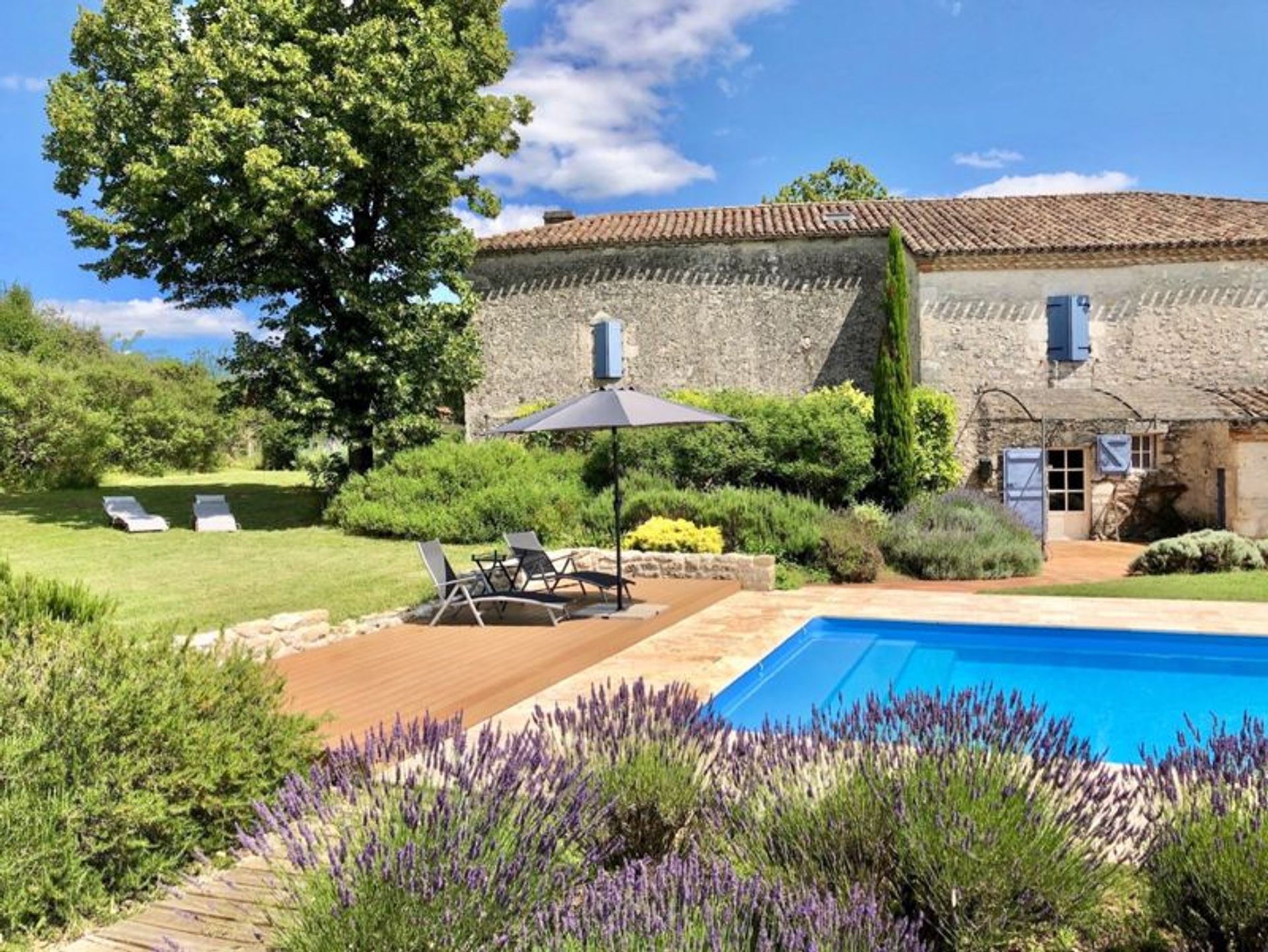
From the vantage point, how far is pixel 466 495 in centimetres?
1606

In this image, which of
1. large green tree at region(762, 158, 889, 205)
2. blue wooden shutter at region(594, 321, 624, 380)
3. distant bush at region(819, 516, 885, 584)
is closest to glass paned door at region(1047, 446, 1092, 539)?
distant bush at region(819, 516, 885, 584)

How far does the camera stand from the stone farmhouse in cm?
1773

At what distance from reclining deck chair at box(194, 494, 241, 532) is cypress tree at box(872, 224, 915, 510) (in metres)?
12.7

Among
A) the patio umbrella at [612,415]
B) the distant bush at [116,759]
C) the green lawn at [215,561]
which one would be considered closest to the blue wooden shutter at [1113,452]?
the patio umbrella at [612,415]

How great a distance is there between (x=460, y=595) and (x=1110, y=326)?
16654 millimetres

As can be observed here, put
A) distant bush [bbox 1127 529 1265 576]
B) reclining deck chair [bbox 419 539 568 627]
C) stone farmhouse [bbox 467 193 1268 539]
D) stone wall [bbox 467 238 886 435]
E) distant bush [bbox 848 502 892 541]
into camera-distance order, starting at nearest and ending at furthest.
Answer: reclining deck chair [bbox 419 539 568 627]
distant bush [bbox 1127 529 1265 576]
distant bush [bbox 848 502 892 541]
stone farmhouse [bbox 467 193 1268 539]
stone wall [bbox 467 238 886 435]

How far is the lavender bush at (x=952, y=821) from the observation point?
2584mm

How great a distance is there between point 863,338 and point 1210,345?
295 inches

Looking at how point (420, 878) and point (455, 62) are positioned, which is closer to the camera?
point (420, 878)

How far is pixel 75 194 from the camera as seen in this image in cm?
1709

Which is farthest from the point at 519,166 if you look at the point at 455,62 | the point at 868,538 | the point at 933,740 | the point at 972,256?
the point at 933,740

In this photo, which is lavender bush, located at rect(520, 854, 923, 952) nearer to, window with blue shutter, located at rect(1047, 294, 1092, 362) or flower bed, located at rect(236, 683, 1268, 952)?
flower bed, located at rect(236, 683, 1268, 952)

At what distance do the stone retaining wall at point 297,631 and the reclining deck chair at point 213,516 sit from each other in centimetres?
936

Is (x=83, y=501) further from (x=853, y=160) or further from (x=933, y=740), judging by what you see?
(x=853, y=160)
